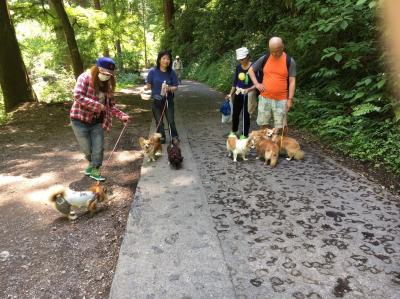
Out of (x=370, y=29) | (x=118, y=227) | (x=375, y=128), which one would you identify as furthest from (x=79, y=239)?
(x=370, y=29)

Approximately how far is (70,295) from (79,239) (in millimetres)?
1078

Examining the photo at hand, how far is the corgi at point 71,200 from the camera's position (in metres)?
4.79

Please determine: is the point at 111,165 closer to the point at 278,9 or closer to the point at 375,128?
the point at 375,128

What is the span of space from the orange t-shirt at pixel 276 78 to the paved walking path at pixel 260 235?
4.49 feet

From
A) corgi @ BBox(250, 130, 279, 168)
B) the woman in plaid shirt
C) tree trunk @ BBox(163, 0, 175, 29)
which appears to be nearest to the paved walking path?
corgi @ BBox(250, 130, 279, 168)

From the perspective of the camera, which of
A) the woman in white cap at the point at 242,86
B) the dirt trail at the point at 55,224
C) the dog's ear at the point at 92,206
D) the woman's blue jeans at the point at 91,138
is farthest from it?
the woman in white cap at the point at 242,86

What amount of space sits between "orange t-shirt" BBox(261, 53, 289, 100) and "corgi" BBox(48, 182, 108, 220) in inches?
144

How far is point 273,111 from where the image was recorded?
22.7 ft

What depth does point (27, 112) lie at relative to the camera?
41.0 ft

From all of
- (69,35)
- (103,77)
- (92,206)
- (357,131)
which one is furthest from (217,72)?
(92,206)

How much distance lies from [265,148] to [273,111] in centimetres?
80

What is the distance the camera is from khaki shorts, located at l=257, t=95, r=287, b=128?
6.80m

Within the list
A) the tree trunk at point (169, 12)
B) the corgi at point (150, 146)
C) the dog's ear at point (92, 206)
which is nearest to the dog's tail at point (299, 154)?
the corgi at point (150, 146)

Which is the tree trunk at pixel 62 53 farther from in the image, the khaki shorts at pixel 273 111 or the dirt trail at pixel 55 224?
the khaki shorts at pixel 273 111
